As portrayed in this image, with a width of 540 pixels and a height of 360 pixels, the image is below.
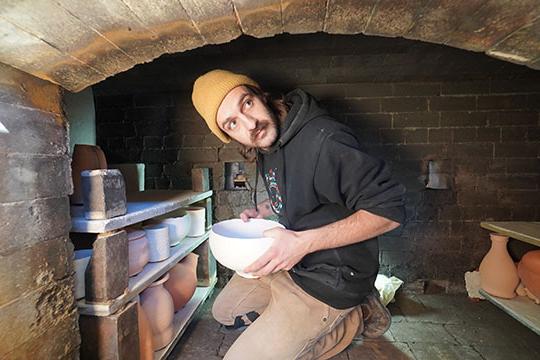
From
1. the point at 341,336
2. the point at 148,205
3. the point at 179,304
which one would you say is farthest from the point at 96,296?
the point at 341,336

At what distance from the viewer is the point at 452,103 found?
2102 mm

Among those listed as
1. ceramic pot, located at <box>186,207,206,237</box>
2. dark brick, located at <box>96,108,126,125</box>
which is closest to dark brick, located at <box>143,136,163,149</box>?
dark brick, located at <box>96,108,126,125</box>

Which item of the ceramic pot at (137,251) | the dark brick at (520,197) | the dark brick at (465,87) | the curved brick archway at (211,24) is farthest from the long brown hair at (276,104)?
the dark brick at (520,197)

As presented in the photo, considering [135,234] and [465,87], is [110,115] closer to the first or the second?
[135,234]

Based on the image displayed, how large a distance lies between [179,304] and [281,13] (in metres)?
1.60

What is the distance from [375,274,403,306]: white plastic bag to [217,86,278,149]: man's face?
1.39 metres

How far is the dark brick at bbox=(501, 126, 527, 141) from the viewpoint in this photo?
2070 millimetres

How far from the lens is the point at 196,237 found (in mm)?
1882

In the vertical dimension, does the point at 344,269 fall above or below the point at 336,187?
below

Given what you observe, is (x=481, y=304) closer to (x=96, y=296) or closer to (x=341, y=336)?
(x=341, y=336)

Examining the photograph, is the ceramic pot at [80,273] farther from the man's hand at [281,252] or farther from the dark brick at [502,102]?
the dark brick at [502,102]

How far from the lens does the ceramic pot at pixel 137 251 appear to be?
123 centimetres

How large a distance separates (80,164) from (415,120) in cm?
222

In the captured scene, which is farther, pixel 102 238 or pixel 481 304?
pixel 481 304
